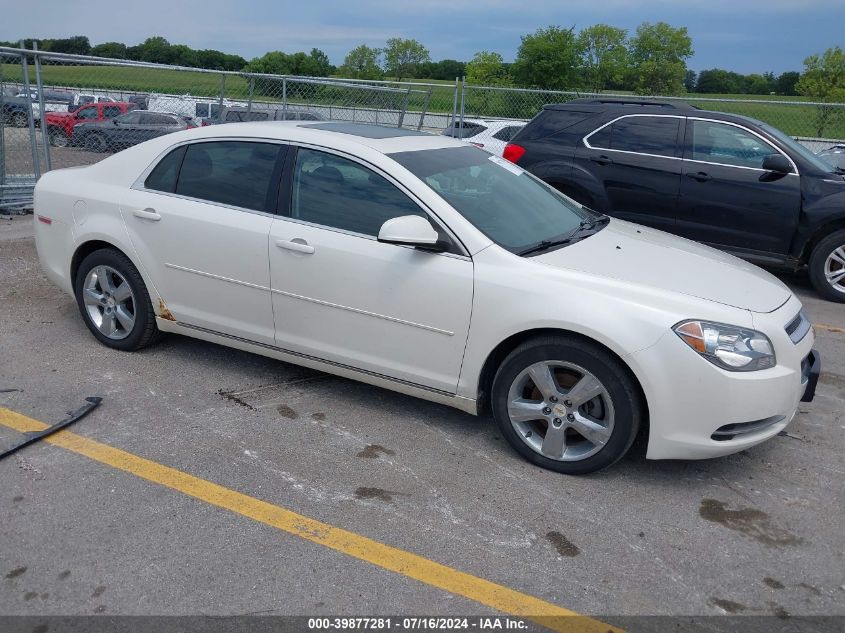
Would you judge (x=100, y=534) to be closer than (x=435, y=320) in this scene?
Yes

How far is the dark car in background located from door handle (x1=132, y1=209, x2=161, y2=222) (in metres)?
6.05

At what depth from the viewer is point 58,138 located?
11898mm

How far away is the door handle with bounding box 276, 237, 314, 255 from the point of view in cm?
420

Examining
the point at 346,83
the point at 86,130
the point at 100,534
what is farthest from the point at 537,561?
the point at 86,130

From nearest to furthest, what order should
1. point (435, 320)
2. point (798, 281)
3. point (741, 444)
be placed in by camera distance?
point (741, 444)
point (435, 320)
point (798, 281)

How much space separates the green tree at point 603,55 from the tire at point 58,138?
1748 inches

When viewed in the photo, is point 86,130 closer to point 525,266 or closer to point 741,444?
point 525,266

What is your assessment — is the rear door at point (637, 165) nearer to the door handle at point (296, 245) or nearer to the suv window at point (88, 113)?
the door handle at point (296, 245)

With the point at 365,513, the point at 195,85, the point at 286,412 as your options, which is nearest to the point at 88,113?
the point at 195,85

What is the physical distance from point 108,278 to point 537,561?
3386 mm

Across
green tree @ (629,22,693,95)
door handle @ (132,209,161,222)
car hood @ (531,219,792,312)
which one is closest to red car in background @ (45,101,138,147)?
door handle @ (132,209,161,222)

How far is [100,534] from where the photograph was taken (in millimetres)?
3156

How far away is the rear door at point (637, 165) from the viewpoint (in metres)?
7.84

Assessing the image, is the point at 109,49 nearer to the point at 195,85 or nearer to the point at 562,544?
the point at 195,85
